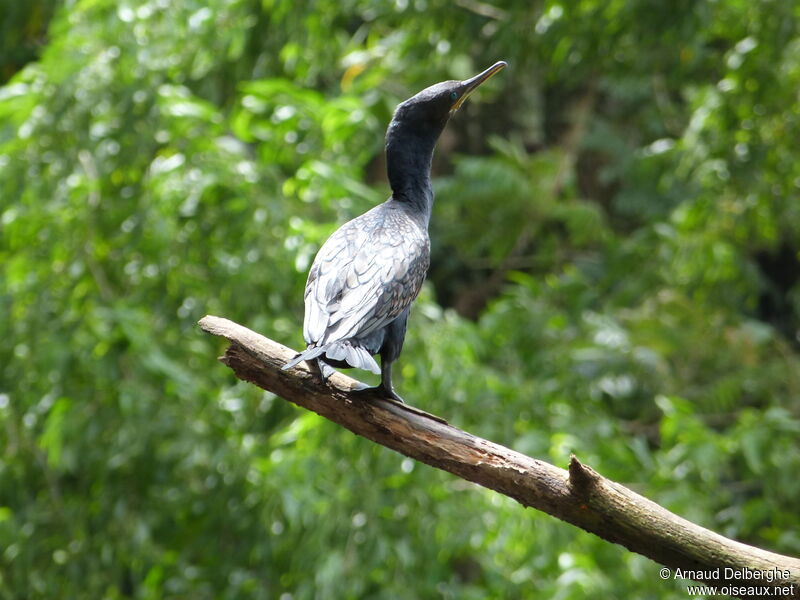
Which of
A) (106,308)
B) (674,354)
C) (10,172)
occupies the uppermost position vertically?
(10,172)

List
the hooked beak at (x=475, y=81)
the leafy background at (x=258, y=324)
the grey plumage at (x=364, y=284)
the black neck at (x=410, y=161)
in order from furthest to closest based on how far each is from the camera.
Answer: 1. the leafy background at (x=258, y=324)
2. the black neck at (x=410, y=161)
3. the hooked beak at (x=475, y=81)
4. the grey plumage at (x=364, y=284)

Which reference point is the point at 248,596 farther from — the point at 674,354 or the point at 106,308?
the point at 674,354

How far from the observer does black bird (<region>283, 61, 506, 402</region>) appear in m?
2.61

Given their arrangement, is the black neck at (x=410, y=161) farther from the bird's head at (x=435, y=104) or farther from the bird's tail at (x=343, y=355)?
the bird's tail at (x=343, y=355)

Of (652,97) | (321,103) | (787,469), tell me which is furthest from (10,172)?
(652,97)

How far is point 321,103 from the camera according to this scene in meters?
4.84

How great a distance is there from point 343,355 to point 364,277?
0.39 m

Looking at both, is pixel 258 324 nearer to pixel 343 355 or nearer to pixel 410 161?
pixel 410 161

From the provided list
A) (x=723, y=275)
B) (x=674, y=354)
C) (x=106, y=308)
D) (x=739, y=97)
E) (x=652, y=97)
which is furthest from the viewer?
(x=652, y=97)

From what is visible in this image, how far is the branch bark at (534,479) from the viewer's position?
233 centimetres

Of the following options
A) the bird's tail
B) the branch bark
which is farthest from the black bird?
the branch bark

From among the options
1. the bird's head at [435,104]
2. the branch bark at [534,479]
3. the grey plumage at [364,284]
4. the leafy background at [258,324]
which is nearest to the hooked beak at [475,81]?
the bird's head at [435,104]

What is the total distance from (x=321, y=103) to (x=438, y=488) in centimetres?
186

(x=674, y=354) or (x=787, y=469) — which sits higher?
(x=787, y=469)
